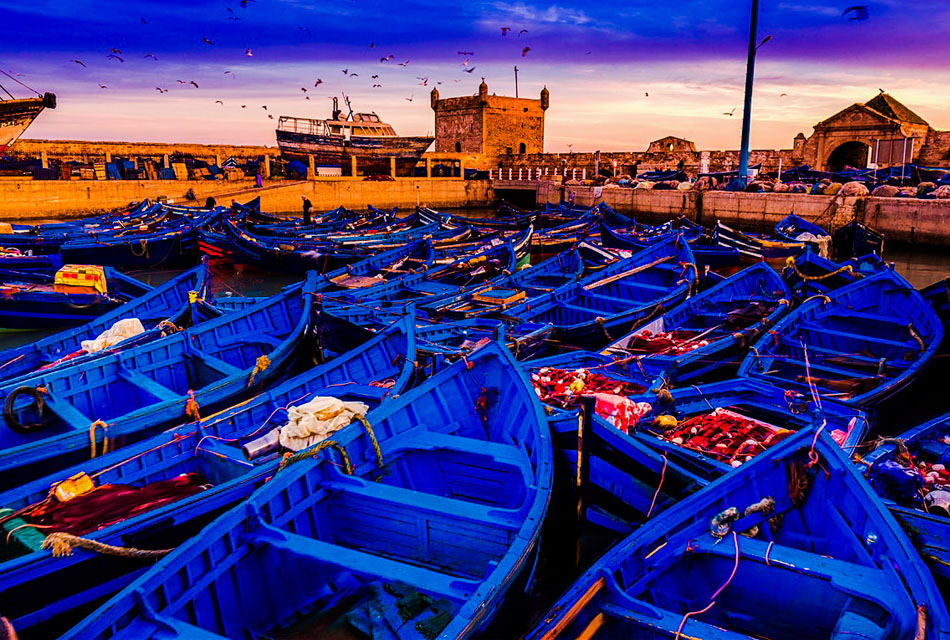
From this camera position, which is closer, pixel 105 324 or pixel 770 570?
pixel 770 570

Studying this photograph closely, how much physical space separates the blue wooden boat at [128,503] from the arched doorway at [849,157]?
4585cm

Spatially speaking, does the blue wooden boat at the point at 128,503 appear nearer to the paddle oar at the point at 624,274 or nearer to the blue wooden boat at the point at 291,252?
the paddle oar at the point at 624,274

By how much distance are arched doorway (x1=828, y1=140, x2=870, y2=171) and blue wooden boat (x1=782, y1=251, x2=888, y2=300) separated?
34.4 metres

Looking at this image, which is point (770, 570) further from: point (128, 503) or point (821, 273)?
point (821, 273)

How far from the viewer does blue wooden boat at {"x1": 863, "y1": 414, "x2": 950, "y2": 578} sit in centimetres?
439

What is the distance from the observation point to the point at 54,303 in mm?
12391

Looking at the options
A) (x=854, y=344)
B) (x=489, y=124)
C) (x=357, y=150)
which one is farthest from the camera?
(x=489, y=124)

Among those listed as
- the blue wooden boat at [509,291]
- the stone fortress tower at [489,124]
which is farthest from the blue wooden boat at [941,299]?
the stone fortress tower at [489,124]

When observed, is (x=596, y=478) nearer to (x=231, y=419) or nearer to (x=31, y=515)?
(x=231, y=419)

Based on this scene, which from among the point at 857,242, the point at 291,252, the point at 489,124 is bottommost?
the point at 291,252

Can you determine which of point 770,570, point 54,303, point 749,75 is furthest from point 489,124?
point 770,570

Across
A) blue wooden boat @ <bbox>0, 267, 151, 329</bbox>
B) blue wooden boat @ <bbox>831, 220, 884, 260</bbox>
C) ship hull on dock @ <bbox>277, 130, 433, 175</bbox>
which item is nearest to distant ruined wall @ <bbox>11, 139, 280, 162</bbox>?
ship hull on dock @ <bbox>277, 130, 433, 175</bbox>

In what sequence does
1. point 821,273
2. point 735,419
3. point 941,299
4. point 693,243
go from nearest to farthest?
point 735,419, point 941,299, point 821,273, point 693,243

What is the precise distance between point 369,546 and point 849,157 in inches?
1940
